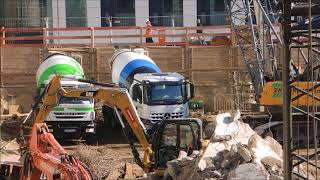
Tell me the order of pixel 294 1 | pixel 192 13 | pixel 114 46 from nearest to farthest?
pixel 294 1 < pixel 114 46 < pixel 192 13

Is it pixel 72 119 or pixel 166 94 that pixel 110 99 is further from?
pixel 72 119

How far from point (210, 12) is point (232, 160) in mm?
39209

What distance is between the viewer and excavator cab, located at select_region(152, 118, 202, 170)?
55.0 ft

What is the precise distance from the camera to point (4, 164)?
60.8 ft

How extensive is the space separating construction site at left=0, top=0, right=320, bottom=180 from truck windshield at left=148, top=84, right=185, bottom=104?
4 centimetres

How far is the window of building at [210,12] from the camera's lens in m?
51.6

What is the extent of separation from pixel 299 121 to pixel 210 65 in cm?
1080

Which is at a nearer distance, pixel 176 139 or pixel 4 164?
pixel 176 139

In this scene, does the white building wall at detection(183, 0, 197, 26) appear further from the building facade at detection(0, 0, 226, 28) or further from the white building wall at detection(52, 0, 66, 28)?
the white building wall at detection(52, 0, 66, 28)

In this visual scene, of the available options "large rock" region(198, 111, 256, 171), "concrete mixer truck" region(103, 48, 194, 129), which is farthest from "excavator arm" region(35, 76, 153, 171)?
"concrete mixer truck" region(103, 48, 194, 129)

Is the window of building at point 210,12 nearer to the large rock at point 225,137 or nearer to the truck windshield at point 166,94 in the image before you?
the truck windshield at point 166,94

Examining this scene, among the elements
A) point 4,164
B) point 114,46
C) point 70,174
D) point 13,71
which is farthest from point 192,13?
point 70,174

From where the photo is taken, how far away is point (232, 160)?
13922 mm

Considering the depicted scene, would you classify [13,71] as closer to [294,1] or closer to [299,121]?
[299,121]
